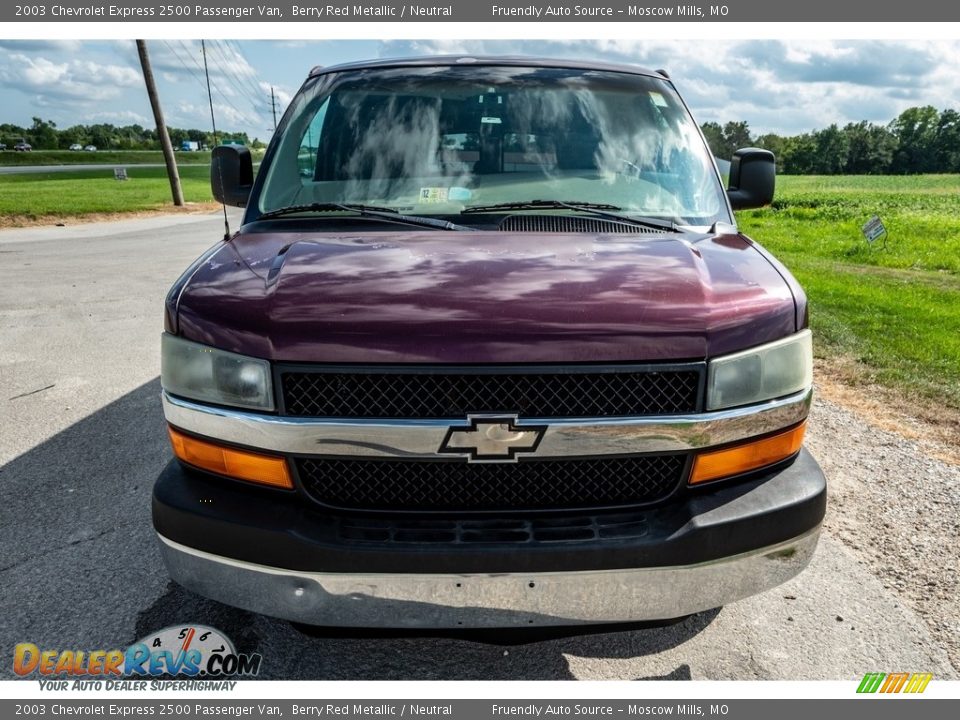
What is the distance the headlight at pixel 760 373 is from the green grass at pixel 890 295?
157 inches

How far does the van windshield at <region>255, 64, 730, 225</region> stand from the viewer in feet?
10.3

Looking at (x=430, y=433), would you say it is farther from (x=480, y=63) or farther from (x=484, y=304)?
(x=480, y=63)

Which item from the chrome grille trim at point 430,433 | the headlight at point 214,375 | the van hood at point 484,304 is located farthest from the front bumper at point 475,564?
the van hood at point 484,304

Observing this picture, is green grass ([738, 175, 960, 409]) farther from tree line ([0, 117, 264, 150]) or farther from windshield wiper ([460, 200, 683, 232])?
tree line ([0, 117, 264, 150])

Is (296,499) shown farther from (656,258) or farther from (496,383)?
(656,258)

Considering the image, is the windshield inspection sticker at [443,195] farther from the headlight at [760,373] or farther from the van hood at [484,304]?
the headlight at [760,373]

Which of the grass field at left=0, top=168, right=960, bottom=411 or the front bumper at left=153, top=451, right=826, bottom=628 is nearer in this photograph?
the front bumper at left=153, top=451, right=826, bottom=628

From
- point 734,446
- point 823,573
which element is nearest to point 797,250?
point 823,573

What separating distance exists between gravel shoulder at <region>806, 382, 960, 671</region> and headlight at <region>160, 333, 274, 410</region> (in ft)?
8.55

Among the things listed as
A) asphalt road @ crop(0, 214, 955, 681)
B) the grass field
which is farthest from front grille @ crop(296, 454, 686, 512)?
the grass field

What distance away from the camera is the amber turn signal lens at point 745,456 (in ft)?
7.36

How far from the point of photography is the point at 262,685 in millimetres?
2494

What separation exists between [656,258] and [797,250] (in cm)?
1525

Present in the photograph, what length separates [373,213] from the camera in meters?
2.93
